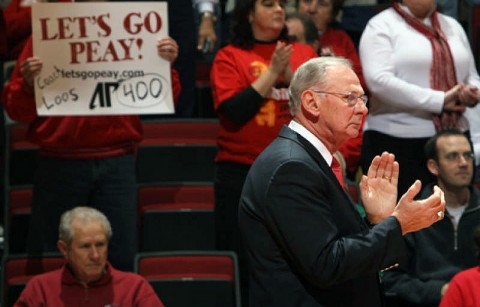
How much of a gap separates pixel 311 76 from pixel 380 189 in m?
0.39

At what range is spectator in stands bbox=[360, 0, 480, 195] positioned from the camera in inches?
233

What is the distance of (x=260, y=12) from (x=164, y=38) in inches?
21.5

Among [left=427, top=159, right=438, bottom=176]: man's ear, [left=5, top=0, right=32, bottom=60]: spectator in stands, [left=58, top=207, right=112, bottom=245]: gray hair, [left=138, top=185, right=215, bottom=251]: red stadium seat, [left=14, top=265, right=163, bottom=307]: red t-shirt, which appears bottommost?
[left=14, top=265, right=163, bottom=307]: red t-shirt

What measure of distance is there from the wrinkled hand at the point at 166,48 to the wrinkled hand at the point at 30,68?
651mm

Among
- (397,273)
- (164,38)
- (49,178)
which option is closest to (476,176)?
(397,273)

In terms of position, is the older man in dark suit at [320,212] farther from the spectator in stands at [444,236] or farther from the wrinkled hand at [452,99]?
the wrinkled hand at [452,99]

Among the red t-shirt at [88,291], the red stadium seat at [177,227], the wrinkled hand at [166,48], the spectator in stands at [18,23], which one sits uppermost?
the spectator in stands at [18,23]

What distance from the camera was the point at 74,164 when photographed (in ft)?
18.7

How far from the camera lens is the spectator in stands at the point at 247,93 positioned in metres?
5.61

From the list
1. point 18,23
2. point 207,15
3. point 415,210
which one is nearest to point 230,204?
point 207,15

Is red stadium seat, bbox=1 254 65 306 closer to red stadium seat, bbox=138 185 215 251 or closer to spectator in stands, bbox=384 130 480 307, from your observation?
red stadium seat, bbox=138 185 215 251

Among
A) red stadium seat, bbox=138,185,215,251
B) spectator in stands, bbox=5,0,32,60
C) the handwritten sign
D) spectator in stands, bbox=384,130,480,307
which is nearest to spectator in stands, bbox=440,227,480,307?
spectator in stands, bbox=384,130,480,307

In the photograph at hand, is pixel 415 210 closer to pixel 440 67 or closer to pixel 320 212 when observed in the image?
pixel 320 212

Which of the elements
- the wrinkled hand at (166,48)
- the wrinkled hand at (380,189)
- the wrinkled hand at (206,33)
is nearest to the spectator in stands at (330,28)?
the wrinkled hand at (206,33)
